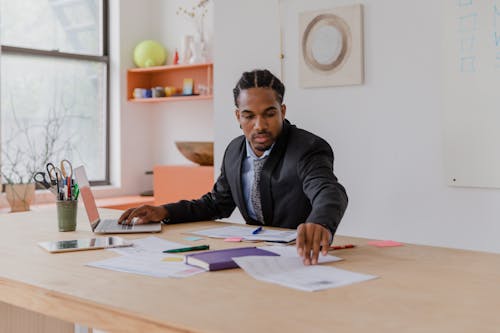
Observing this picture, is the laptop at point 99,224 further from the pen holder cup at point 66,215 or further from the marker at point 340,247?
the marker at point 340,247

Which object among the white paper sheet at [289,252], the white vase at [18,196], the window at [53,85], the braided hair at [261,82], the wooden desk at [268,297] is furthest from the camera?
the window at [53,85]

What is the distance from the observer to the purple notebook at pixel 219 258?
138 cm

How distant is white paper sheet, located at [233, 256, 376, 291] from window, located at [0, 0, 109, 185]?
365 centimetres

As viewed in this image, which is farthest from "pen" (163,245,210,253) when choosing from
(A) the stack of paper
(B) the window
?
(B) the window

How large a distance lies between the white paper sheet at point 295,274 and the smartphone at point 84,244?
473mm

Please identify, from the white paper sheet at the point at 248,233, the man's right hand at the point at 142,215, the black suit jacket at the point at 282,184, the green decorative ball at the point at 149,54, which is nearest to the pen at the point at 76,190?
the man's right hand at the point at 142,215

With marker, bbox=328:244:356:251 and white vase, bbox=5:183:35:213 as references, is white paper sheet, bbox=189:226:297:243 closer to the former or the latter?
marker, bbox=328:244:356:251

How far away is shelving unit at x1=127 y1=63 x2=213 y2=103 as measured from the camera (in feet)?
15.9

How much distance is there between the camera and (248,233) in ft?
6.31

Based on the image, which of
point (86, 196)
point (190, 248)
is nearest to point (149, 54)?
point (86, 196)

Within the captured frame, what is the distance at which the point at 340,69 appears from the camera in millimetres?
3215

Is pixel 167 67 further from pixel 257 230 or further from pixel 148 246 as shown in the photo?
pixel 148 246

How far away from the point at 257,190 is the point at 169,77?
3.11m

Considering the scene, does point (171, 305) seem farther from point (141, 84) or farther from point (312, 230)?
point (141, 84)
